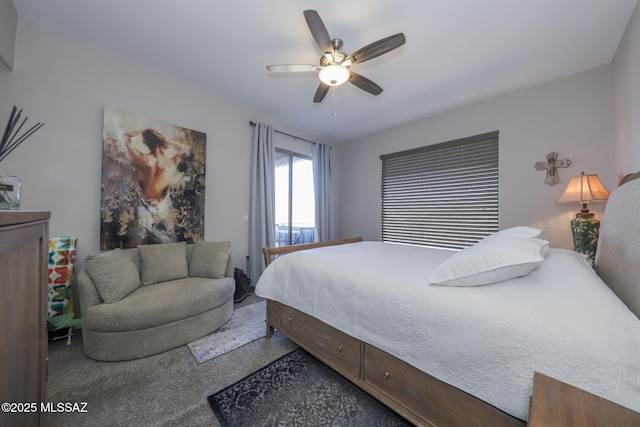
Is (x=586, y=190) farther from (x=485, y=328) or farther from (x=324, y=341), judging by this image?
(x=324, y=341)

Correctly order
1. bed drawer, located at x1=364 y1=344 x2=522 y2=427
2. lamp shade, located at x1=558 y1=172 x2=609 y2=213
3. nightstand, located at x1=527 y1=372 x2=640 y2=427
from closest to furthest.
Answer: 1. nightstand, located at x1=527 y1=372 x2=640 y2=427
2. bed drawer, located at x1=364 y1=344 x2=522 y2=427
3. lamp shade, located at x1=558 y1=172 x2=609 y2=213

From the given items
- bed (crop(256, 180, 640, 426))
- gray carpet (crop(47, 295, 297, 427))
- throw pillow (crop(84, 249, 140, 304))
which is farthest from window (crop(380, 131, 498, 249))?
throw pillow (crop(84, 249, 140, 304))

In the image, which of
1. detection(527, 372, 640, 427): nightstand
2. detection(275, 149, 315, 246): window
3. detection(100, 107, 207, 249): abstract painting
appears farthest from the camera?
detection(275, 149, 315, 246): window

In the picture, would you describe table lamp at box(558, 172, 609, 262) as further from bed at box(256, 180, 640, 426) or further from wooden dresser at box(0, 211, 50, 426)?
wooden dresser at box(0, 211, 50, 426)

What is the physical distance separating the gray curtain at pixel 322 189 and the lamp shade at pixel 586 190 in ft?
10.5

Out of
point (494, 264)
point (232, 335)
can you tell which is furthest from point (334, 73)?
point (232, 335)

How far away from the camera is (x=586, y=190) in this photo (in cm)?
208

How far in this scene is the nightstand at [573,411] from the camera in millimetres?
544

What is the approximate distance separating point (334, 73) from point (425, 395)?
87.6 inches

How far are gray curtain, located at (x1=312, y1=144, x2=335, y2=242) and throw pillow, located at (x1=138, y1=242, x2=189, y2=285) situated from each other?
231 cm

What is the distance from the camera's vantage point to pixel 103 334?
171cm

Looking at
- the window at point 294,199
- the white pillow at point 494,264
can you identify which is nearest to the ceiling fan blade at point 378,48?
the white pillow at point 494,264

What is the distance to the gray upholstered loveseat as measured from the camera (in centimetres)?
172

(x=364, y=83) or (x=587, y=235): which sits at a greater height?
(x=364, y=83)
